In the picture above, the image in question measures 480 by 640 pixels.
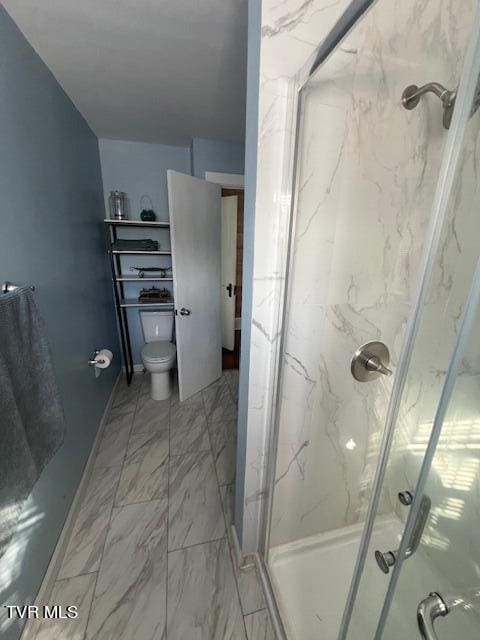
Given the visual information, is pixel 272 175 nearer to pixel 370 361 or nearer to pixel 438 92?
pixel 438 92

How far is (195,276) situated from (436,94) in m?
1.85

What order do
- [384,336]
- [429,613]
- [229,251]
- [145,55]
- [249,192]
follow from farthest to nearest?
1. [229,251]
2. [145,55]
3. [384,336]
4. [249,192]
5. [429,613]

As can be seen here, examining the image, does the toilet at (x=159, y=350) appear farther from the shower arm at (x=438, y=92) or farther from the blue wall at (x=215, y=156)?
the shower arm at (x=438, y=92)

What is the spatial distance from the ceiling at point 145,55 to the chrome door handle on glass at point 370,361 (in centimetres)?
143

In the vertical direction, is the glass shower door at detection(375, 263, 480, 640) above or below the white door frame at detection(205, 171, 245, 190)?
below

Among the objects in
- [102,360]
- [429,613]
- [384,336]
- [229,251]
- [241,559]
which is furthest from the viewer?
[229,251]

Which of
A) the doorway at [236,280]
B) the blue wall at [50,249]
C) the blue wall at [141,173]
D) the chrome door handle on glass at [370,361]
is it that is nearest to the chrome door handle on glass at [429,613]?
the chrome door handle on glass at [370,361]

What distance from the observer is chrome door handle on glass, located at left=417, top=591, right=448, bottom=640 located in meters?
0.48

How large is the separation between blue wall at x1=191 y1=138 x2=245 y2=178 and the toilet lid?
65.0 inches

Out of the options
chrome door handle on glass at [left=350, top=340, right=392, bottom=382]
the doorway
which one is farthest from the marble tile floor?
the doorway

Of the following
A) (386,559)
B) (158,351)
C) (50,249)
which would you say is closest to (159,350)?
(158,351)

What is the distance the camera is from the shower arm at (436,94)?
0.76m

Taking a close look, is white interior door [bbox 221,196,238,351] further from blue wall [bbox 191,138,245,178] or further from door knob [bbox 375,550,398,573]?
door knob [bbox 375,550,398,573]

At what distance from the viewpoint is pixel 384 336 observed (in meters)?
1.00
